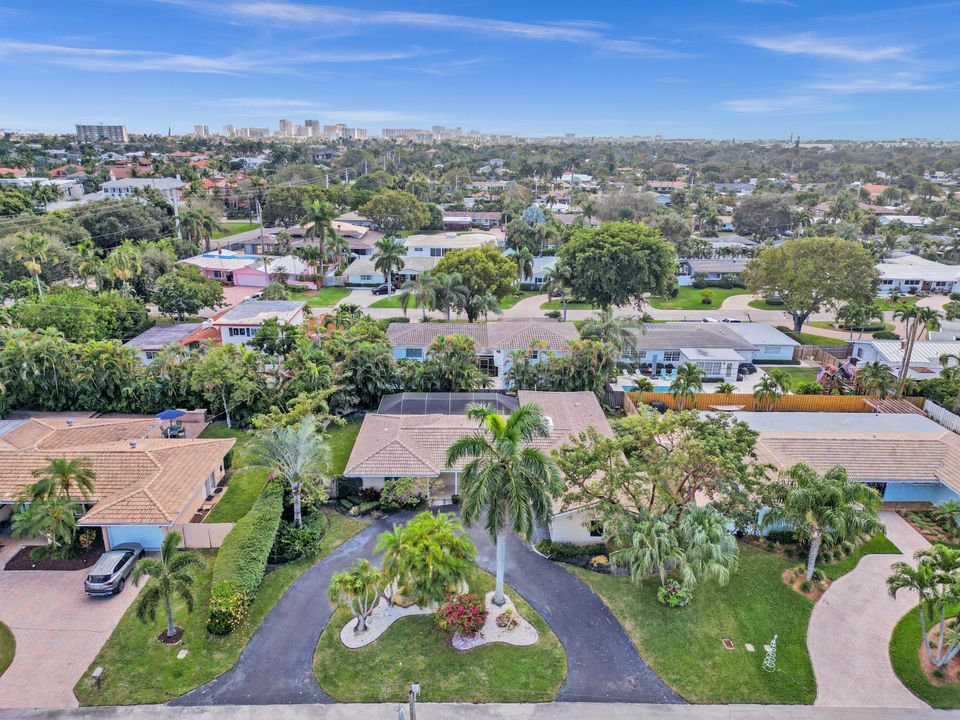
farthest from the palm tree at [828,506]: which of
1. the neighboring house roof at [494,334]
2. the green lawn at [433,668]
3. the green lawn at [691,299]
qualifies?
the green lawn at [691,299]

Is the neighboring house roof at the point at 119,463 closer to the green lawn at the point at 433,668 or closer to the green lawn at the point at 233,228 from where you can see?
the green lawn at the point at 433,668

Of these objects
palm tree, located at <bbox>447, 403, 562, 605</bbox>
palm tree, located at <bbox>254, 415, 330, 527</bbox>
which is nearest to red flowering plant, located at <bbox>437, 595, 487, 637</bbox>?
palm tree, located at <bbox>447, 403, 562, 605</bbox>

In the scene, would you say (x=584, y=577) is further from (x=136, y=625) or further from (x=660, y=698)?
(x=136, y=625)

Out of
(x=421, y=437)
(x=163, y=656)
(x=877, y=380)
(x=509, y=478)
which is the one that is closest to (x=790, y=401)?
(x=877, y=380)

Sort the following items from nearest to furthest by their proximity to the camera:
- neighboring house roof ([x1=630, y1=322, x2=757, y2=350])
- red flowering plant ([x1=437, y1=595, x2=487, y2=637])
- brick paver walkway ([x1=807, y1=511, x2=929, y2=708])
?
1. brick paver walkway ([x1=807, y1=511, x2=929, y2=708])
2. red flowering plant ([x1=437, y1=595, x2=487, y2=637])
3. neighboring house roof ([x1=630, y1=322, x2=757, y2=350])

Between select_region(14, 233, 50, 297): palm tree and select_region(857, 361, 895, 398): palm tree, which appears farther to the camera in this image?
select_region(14, 233, 50, 297): palm tree

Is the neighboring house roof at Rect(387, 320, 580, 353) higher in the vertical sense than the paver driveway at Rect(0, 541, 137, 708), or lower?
higher

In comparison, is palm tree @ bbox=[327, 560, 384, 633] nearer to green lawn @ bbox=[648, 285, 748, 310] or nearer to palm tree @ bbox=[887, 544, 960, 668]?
palm tree @ bbox=[887, 544, 960, 668]
